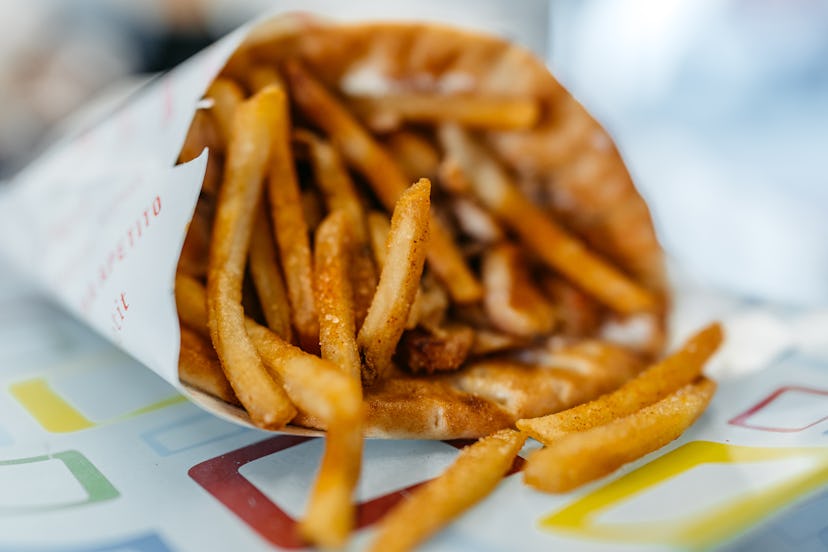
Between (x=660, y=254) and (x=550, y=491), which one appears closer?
(x=550, y=491)

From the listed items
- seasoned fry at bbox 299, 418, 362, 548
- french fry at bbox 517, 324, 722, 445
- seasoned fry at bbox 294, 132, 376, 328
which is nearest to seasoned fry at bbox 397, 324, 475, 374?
seasoned fry at bbox 294, 132, 376, 328

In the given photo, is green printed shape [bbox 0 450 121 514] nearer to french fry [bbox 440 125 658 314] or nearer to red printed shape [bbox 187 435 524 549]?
red printed shape [bbox 187 435 524 549]

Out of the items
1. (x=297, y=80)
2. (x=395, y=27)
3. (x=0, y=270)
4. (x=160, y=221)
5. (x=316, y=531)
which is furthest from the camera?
(x=0, y=270)

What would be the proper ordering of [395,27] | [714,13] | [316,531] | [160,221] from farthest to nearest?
1. [714,13]
2. [395,27]
3. [160,221]
4. [316,531]

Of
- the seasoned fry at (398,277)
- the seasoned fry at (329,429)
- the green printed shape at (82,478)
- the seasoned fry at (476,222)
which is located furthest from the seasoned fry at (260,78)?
the green printed shape at (82,478)

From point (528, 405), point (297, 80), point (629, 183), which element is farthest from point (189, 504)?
point (629, 183)

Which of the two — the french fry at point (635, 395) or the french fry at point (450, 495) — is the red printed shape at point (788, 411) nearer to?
the french fry at point (635, 395)

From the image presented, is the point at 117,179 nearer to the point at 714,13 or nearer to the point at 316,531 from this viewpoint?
the point at 316,531

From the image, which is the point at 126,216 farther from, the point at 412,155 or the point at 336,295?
the point at 412,155
